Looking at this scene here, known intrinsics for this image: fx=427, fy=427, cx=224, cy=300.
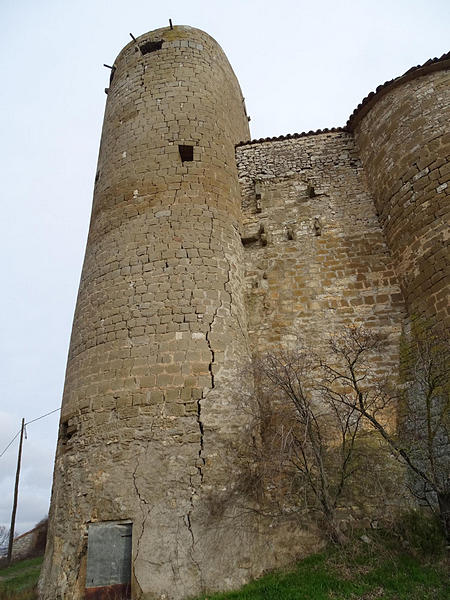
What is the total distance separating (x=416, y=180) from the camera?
26.1ft

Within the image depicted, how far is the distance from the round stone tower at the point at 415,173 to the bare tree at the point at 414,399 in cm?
79

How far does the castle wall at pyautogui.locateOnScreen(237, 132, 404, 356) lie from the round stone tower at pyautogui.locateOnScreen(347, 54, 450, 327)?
0.37 metres

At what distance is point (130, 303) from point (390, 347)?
4492mm

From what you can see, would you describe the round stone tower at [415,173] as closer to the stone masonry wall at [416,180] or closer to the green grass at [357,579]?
the stone masonry wall at [416,180]

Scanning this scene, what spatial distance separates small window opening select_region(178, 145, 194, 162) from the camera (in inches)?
340

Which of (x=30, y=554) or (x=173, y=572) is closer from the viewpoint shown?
(x=173, y=572)

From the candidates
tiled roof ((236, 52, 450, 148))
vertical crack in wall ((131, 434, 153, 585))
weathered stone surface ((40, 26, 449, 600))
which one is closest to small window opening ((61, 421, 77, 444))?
weathered stone surface ((40, 26, 449, 600))

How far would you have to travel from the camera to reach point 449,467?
571 centimetres

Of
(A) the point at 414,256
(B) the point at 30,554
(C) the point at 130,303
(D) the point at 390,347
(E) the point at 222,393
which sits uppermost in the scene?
(A) the point at 414,256

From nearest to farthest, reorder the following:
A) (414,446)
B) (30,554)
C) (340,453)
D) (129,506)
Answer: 1. (129,506)
2. (414,446)
3. (340,453)
4. (30,554)

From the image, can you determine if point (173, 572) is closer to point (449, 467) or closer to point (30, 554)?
point (449, 467)

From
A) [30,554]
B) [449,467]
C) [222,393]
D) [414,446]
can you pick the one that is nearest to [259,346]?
[222,393]

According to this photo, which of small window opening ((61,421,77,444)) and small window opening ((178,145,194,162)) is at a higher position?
small window opening ((178,145,194,162))

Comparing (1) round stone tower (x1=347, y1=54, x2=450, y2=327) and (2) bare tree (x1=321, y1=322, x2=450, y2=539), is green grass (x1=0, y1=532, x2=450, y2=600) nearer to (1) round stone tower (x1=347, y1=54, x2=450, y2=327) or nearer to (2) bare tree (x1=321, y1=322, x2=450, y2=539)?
(2) bare tree (x1=321, y1=322, x2=450, y2=539)
